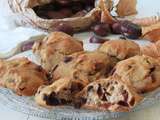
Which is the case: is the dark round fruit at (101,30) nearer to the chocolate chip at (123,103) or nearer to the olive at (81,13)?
the olive at (81,13)

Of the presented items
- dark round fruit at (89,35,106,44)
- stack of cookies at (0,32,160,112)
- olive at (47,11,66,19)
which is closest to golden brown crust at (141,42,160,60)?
stack of cookies at (0,32,160,112)

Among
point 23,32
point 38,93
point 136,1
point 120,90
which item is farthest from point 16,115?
point 136,1

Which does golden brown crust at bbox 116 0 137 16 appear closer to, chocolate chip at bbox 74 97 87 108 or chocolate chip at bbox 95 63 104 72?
chocolate chip at bbox 95 63 104 72

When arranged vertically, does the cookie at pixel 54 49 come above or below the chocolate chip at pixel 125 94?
below

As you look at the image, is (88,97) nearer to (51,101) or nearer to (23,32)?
(51,101)

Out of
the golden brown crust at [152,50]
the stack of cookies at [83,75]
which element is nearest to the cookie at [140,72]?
the stack of cookies at [83,75]

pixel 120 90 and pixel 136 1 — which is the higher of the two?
pixel 120 90

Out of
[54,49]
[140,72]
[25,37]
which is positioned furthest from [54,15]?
[140,72]
